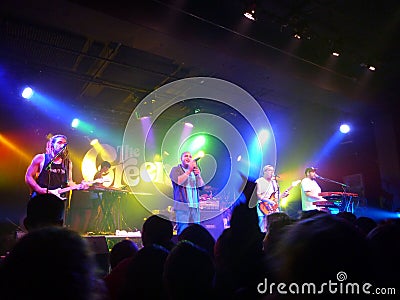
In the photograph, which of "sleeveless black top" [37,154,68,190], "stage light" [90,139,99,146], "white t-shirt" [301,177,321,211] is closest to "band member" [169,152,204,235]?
"sleeveless black top" [37,154,68,190]

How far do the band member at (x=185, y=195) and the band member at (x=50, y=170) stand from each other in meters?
1.82

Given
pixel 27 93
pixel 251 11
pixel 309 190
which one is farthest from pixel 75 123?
pixel 309 190

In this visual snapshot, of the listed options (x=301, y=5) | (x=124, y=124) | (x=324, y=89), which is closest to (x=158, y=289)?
(x=301, y=5)

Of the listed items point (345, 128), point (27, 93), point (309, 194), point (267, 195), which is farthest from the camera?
point (345, 128)

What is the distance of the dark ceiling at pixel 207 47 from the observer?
18.0 ft

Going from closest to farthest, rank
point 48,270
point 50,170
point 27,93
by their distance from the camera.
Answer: point 48,270
point 50,170
point 27,93

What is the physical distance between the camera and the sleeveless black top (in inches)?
203

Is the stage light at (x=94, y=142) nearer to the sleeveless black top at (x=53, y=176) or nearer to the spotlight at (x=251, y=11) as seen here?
the sleeveless black top at (x=53, y=176)

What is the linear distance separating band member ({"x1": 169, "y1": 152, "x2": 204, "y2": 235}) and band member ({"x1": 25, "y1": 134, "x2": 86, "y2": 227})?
1.82 metres

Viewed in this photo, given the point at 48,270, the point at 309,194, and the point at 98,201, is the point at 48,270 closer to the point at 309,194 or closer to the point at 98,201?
the point at 309,194

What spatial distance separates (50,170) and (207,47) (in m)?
3.54

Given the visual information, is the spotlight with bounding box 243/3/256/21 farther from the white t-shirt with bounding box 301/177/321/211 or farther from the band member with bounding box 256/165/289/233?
the white t-shirt with bounding box 301/177/321/211

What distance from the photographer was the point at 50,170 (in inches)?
206

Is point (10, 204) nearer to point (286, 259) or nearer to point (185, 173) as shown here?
point (185, 173)
